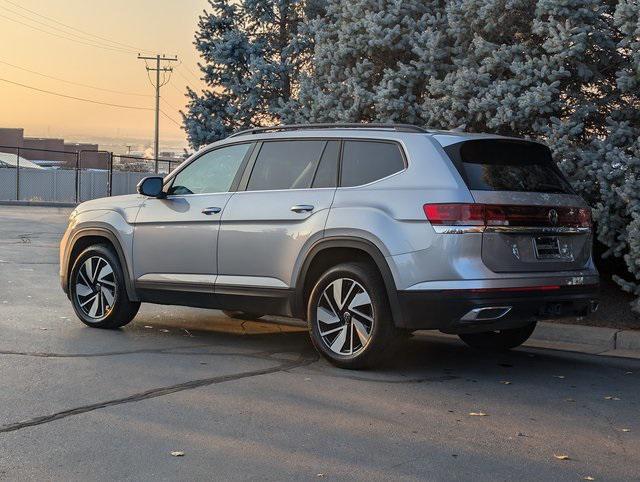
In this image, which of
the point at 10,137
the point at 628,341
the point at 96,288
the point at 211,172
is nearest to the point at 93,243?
the point at 96,288

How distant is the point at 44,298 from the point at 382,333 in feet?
18.5

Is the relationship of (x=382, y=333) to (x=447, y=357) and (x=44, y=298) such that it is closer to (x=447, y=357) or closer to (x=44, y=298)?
(x=447, y=357)

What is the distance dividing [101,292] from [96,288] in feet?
0.26

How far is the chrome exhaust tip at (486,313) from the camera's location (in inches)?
270

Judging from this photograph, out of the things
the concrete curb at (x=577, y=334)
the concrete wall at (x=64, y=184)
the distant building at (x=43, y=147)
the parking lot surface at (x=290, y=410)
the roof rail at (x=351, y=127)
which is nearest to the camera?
the parking lot surface at (x=290, y=410)

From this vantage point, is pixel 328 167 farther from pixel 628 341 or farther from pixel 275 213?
pixel 628 341

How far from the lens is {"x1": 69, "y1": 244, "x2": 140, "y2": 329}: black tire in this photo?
9.15 meters

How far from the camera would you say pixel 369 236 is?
7184 millimetres

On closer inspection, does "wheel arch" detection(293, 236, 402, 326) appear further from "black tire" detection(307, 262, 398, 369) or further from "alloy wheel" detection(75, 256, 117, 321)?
"alloy wheel" detection(75, 256, 117, 321)

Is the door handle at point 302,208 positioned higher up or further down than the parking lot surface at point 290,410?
higher up

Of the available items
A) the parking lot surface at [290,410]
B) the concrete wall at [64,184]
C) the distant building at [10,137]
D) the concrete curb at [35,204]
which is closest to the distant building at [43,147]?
the distant building at [10,137]

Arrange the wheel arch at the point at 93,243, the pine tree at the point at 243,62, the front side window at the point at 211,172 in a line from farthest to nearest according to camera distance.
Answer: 1. the pine tree at the point at 243,62
2. the wheel arch at the point at 93,243
3. the front side window at the point at 211,172

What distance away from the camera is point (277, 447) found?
525 cm

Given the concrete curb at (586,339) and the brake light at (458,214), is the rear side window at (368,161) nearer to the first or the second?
the brake light at (458,214)
